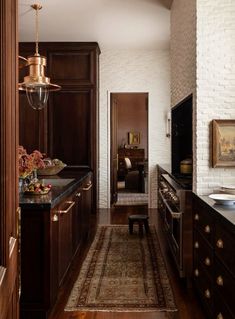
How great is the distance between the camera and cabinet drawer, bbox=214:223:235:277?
198 centimetres

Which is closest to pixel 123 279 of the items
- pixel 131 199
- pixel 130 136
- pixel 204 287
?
pixel 204 287

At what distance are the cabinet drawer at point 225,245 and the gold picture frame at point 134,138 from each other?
1012cm

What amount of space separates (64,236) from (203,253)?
A: 1.14 metres

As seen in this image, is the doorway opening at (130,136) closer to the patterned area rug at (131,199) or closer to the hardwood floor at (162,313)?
the patterned area rug at (131,199)

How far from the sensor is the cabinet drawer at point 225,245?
1984 millimetres

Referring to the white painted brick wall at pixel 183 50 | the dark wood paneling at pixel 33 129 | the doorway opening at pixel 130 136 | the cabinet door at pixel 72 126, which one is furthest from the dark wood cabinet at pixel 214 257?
the doorway opening at pixel 130 136

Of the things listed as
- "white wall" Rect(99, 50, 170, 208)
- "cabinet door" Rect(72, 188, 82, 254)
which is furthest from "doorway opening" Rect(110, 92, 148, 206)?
"cabinet door" Rect(72, 188, 82, 254)

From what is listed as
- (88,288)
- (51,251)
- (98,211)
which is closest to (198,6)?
(51,251)

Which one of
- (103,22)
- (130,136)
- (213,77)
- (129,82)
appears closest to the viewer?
(213,77)

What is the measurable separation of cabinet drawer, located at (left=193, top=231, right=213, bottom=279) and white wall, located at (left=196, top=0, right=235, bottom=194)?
0.46m

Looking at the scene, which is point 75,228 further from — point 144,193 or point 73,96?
point 144,193

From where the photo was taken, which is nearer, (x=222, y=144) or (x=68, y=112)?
(x=222, y=144)

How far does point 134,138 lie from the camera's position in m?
12.5

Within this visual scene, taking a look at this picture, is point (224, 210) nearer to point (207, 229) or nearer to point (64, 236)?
point (207, 229)
